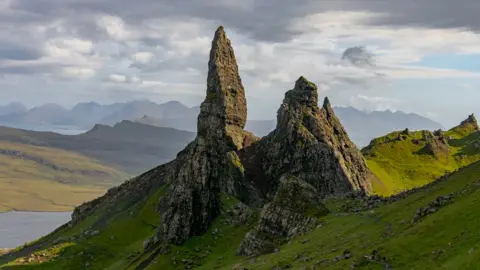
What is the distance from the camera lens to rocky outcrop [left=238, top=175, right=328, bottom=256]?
11431cm

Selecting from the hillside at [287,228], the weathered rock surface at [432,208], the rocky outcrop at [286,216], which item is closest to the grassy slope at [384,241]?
the hillside at [287,228]

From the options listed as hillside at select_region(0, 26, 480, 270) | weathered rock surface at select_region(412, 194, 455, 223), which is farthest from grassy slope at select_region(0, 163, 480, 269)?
weathered rock surface at select_region(412, 194, 455, 223)

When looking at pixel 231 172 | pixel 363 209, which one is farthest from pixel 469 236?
pixel 231 172

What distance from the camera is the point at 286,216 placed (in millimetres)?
116562

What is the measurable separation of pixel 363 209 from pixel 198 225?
52154 millimetres

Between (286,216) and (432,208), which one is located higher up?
(432,208)

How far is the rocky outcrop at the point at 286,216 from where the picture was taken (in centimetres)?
11431

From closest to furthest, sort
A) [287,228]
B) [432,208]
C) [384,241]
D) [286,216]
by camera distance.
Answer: [384,241], [432,208], [287,228], [286,216]

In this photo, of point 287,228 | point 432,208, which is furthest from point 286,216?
point 432,208

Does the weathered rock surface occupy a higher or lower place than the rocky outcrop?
higher

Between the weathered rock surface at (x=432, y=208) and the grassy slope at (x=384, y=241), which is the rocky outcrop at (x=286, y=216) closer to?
the grassy slope at (x=384, y=241)

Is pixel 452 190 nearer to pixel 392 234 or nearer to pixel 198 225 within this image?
pixel 392 234

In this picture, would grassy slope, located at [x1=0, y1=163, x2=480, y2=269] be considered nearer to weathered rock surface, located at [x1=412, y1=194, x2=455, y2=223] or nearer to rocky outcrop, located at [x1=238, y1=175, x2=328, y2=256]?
weathered rock surface, located at [x1=412, y1=194, x2=455, y2=223]

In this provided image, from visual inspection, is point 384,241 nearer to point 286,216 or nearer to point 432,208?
point 432,208
